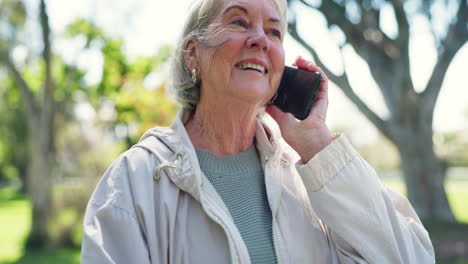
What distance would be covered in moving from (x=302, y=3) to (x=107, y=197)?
7876 millimetres

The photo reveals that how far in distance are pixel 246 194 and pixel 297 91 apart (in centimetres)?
50

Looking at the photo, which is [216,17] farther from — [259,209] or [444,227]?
[444,227]

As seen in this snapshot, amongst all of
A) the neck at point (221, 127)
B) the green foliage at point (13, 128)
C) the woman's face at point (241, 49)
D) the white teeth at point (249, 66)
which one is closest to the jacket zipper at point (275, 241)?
the neck at point (221, 127)

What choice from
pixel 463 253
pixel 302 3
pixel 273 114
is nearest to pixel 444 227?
pixel 463 253

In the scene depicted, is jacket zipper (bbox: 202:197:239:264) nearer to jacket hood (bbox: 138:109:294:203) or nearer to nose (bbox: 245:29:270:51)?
jacket hood (bbox: 138:109:294:203)

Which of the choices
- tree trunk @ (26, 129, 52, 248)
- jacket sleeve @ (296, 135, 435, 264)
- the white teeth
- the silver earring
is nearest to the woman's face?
the white teeth

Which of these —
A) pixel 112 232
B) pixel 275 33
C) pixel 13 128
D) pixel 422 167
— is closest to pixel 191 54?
pixel 275 33

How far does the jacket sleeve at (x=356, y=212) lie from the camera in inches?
62.4

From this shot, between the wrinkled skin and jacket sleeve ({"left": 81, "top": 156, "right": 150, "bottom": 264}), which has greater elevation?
the wrinkled skin

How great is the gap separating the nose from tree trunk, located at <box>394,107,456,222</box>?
9.10 metres

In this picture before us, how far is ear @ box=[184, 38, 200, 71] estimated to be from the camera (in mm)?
1888

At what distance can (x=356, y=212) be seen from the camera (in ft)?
5.24

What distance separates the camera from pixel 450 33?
9.50m

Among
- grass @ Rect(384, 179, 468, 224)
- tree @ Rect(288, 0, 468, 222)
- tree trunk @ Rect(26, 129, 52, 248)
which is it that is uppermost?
tree @ Rect(288, 0, 468, 222)
